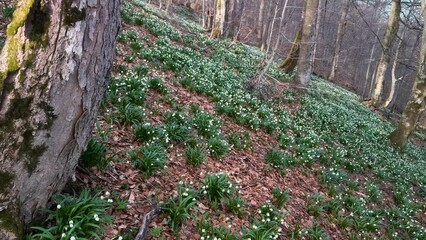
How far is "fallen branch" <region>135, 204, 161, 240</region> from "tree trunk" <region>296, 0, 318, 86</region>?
1218 cm

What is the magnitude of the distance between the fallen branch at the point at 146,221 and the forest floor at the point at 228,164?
0.11m

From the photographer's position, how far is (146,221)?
3.74 meters

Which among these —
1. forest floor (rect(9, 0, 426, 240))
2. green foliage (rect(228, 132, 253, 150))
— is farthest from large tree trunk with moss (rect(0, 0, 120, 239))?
green foliage (rect(228, 132, 253, 150))

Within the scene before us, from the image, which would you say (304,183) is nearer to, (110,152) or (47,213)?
(110,152)

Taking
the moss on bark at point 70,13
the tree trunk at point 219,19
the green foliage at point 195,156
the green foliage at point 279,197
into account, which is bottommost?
the green foliage at point 279,197

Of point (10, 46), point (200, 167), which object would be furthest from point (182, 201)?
point (10, 46)

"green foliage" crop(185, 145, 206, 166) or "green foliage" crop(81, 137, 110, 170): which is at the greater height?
"green foliage" crop(81, 137, 110, 170)

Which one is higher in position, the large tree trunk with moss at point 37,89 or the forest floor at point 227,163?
the large tree trunk with moss at point 37,89

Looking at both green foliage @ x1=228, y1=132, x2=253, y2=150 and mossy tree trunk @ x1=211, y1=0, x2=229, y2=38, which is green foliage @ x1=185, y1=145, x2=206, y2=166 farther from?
mossy tree trunk @ x1=211, y1=0, x2=229, y2=38

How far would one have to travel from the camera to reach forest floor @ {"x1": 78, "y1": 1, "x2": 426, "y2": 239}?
175 inches

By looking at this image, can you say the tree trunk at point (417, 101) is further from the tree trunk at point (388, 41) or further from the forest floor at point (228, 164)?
the tree trunk at point (388, 41)

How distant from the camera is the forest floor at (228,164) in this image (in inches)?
175

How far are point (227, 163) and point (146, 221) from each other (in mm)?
2799

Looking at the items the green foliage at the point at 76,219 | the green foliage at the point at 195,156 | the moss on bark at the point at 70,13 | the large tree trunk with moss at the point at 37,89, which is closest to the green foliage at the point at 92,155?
the green foliage at the point at 76,219
